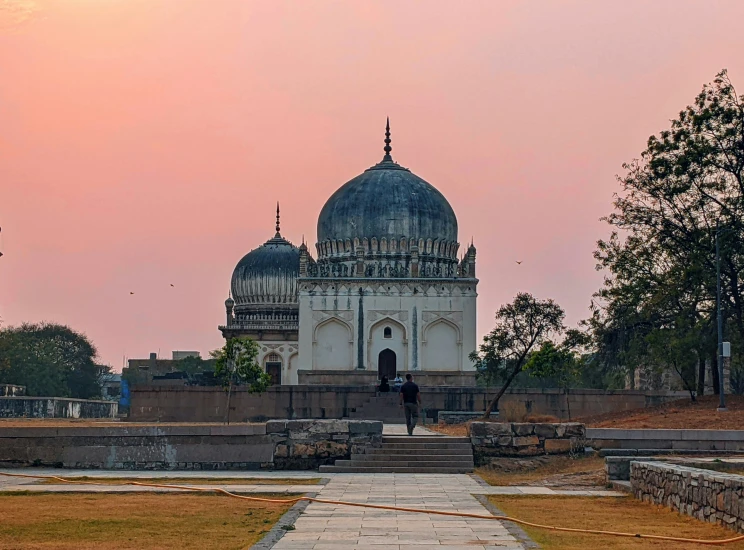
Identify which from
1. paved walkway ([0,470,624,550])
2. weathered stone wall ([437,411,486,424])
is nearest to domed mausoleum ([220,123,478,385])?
weathered stone wall ([437,411,486,424])

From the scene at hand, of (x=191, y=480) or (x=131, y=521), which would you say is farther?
(x=191, y=480)

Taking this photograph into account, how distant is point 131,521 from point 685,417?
1658 cm

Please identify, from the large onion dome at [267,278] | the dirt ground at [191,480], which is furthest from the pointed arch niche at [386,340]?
the dirt ground at [191,480]

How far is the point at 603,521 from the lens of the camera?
12828 mm

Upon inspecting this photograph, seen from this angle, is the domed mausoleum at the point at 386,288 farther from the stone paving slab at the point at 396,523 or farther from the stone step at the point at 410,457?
the stone paving slab at the point at 396,523

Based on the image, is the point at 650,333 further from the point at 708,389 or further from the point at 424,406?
the point at 708,389

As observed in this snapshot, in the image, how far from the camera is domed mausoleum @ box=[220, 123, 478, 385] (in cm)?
5166

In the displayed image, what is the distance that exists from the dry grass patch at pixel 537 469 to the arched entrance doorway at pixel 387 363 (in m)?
30.9

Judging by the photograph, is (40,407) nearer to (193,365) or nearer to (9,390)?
(9,390)

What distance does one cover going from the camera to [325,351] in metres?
51.9

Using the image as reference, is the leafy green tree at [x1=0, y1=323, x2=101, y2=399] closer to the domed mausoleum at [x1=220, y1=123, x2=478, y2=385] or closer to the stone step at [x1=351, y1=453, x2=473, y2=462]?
the domed mausoleum at [x1=220, y1=123, x2=478, y2=385]

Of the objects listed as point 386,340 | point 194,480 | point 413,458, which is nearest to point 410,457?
point 413,458

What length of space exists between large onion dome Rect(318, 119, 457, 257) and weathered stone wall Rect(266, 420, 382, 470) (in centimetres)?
3318

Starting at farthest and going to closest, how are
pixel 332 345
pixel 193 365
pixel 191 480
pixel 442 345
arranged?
pixel 193 365
pixel 442 345
pixel 332 345
pixel 191 480
